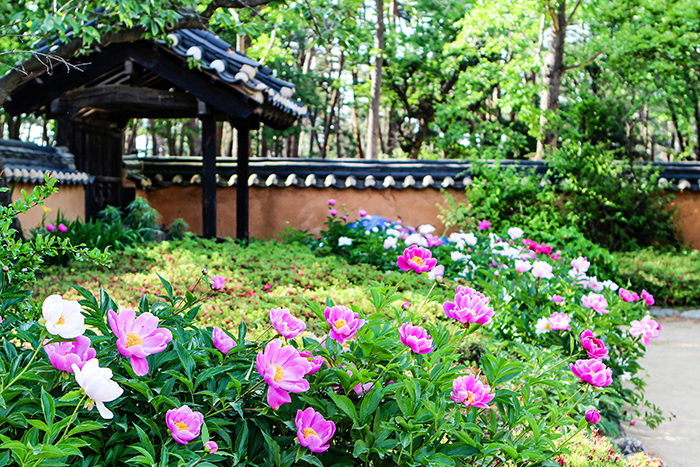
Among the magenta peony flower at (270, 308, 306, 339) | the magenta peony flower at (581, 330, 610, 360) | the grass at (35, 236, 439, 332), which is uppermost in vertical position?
the magenta peony flower at (270, 308, 306, 339)

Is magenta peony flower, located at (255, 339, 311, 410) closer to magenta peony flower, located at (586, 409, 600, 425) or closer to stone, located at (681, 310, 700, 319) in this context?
magenta peony flower, located at (586, 409, 600, 425)

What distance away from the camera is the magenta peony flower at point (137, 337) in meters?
1.12

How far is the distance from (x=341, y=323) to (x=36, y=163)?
200 inches

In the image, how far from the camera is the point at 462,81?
13.7 metres

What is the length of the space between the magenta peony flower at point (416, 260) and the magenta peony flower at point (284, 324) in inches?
15.5

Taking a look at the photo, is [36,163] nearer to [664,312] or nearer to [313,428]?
[313,428]

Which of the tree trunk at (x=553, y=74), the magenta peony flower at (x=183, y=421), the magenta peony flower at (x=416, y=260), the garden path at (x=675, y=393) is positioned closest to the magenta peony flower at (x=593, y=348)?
the magenta peony flower at (x=416, y=260)

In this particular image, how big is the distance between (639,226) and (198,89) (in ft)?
20.7

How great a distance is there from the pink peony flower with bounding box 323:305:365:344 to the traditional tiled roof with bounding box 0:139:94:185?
4.05m

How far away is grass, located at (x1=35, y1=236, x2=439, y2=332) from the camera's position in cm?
353

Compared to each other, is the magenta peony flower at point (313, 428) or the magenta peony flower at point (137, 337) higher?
the magenta peony flower at point (137, 337)

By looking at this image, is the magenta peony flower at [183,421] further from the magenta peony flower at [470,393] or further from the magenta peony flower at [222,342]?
the magenta peony flower at [470,393]

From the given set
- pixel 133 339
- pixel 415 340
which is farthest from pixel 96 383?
pixel 415 340

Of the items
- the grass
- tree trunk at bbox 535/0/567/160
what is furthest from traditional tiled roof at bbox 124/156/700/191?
tree trunk at bbox 535/0/567/160
